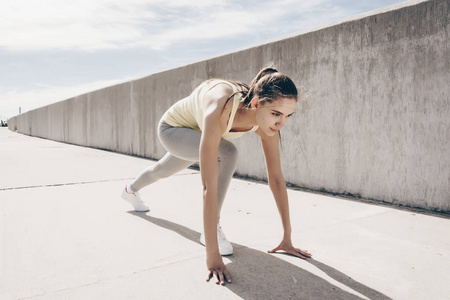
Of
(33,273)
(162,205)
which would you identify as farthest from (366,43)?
(33,273)

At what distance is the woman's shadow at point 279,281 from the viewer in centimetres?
157

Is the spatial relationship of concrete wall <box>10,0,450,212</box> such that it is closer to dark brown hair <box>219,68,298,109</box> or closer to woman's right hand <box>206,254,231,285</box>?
dark brown hair <box>219,68,298,109</box>

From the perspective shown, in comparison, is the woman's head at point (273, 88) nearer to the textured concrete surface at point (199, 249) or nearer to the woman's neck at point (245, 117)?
the woman's neck at point (245, 117)

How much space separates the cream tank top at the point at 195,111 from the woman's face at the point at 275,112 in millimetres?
144

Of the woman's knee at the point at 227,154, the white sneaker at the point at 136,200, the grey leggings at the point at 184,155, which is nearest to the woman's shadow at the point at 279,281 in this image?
the grey leggings at the point at 184,155

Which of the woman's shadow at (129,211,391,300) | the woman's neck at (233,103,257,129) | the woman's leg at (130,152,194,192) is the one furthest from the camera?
the woman's leg at (130,152,194,192)

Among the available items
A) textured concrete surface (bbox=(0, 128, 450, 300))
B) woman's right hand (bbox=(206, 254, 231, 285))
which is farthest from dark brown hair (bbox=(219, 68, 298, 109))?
textured concrete surface (bbox=(0, 128, 450, 300))

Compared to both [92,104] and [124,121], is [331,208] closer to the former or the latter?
[124,121]

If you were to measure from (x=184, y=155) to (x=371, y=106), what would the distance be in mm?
1952

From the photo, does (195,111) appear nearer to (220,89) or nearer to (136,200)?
(220,89)

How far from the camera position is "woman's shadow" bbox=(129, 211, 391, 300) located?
1565 millimetres

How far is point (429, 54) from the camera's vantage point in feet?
9.55

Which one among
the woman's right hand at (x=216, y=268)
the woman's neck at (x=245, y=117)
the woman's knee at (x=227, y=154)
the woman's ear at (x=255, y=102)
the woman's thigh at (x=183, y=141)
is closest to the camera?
the woman's right hand at (x=216, y=268)

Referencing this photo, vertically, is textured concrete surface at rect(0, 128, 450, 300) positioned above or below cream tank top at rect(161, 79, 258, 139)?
below
